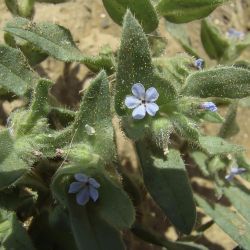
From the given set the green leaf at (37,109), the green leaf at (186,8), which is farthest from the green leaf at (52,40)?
the green leaf at (186,8)

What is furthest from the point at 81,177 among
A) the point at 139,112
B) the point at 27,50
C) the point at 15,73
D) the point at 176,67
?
the point at 27,50

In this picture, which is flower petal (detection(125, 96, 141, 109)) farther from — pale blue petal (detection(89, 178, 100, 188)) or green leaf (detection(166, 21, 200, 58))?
green leaf (detection(166, 21, 200, 58))

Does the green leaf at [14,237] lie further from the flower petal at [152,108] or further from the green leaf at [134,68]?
the flower petal at [152,108]

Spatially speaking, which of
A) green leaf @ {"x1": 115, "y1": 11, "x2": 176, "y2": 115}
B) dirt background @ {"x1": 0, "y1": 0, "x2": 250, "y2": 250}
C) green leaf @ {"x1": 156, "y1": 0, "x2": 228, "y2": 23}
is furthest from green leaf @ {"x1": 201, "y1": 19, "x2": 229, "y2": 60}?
green leaf @ {"x1": 115, "y1": 11, "x2": 176, "y2": 115}

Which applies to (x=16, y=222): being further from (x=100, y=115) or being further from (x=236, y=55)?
(x=236, y=55)

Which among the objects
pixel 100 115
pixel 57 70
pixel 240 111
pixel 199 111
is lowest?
pixel 240 111

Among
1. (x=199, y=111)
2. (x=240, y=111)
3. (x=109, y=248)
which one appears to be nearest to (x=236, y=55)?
(x=240, y=111)
